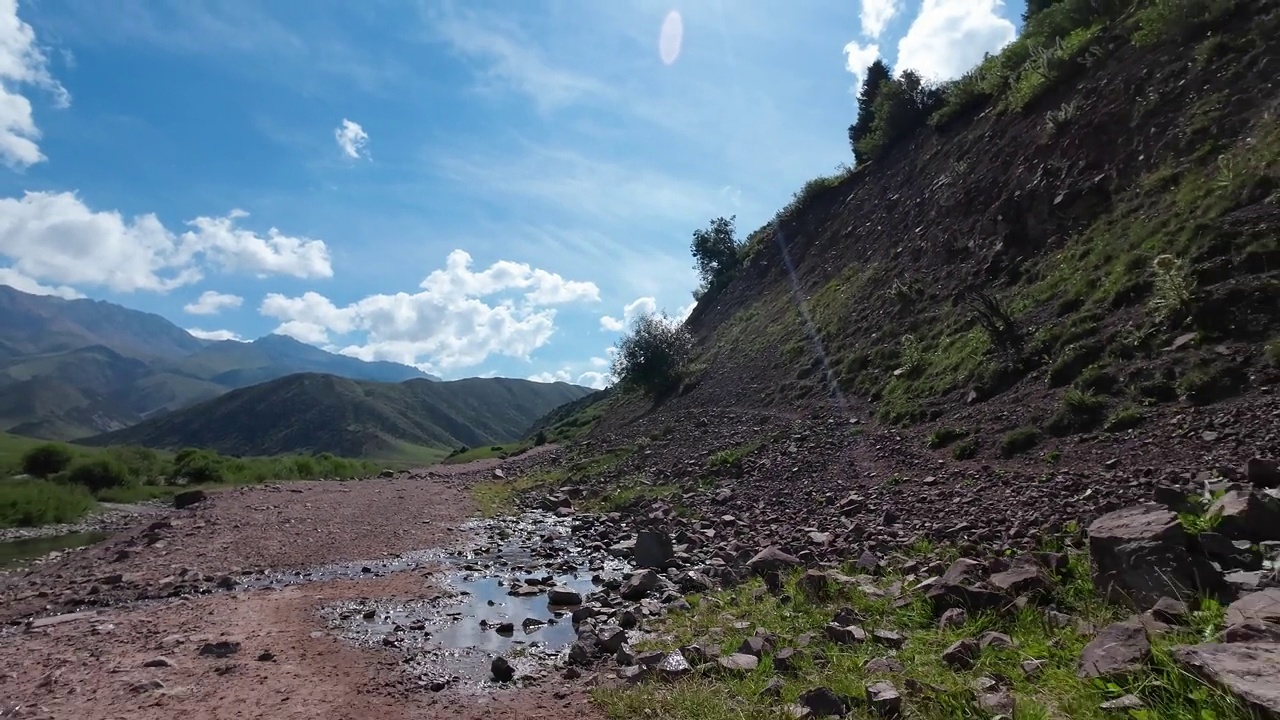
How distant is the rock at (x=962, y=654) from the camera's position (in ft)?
18.6

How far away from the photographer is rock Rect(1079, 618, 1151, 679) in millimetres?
4582

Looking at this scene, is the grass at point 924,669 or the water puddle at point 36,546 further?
the water puddle at point 36,546

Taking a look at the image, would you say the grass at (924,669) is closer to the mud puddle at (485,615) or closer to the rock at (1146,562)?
the rock at (1146,562)

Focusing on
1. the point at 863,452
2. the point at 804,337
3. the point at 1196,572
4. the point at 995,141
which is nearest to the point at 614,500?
the point at 863,452

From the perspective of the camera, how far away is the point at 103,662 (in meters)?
8.73

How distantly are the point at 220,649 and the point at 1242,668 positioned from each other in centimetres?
1071

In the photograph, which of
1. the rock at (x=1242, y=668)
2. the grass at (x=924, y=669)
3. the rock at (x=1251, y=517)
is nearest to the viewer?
the rock at (x=1242, y=668)

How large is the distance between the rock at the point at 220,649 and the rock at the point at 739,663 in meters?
6.67

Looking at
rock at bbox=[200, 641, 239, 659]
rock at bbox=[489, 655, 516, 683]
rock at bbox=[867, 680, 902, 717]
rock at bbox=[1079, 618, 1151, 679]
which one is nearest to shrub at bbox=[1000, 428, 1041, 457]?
rock at bbox=[1079, 618, 1151, 679]

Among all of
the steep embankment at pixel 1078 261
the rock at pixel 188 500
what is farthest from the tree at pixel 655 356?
the rock at pixel 188 500

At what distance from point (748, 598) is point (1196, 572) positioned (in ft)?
16.9

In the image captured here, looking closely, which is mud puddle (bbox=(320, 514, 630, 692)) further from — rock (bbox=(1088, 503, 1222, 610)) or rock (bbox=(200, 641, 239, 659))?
rock (bbox=(1088, 503, 1222, 610))

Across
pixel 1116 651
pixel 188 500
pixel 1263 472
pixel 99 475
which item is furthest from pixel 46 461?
pixel 1263 472

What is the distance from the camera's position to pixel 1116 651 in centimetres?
472
